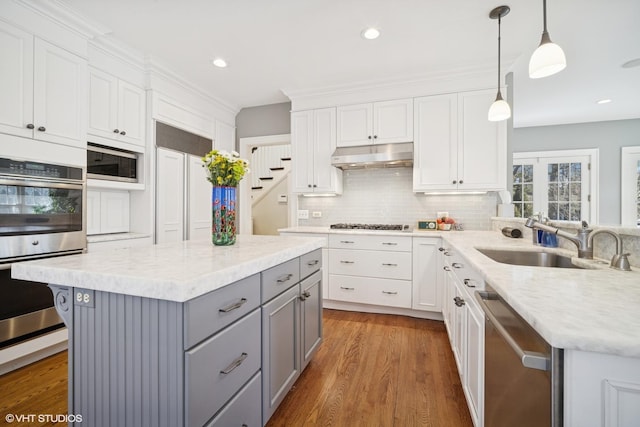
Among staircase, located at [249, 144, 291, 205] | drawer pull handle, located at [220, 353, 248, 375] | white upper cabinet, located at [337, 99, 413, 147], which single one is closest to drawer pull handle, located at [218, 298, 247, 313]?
drawer pull handle, located at [220, 353, 248, 375]

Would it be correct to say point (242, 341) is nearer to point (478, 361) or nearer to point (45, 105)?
point (478, 361)

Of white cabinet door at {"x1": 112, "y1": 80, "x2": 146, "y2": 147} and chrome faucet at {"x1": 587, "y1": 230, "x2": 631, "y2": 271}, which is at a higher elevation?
white cabinet door at {"x1": 112, "y1": 80, "x2": 146, "y2": 147}

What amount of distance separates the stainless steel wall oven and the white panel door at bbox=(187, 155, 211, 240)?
4.06 ft

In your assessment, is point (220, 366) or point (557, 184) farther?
point (557, 184)

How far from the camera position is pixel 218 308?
1.06 meters

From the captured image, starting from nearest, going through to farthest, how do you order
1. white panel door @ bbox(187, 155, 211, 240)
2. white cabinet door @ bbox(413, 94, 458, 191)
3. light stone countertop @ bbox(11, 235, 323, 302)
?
1. light stone countertop @ bbox(11, 235, 323, 302)
2. white cabinet door @ bbox(413, 94, 458, 191)
3. white panel door @ bbox(187, 155, 211, 240)

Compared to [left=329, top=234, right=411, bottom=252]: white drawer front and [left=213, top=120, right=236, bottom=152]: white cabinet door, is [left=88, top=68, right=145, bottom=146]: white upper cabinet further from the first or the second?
[left=329, top=234, right=411, bottom=252]: white drawer front

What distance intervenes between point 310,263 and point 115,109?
2457 millimetres

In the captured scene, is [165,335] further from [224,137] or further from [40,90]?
[224,137]

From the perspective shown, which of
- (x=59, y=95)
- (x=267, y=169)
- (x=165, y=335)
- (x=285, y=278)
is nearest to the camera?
(x=165, y=335)

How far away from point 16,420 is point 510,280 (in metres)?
2.52

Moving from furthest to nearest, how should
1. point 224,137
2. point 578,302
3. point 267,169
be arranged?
point 267,169 → point 224,137 → point 578,302

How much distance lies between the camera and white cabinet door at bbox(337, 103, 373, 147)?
3430 mm

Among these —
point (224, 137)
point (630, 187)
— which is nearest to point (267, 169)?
point (224, 137)
